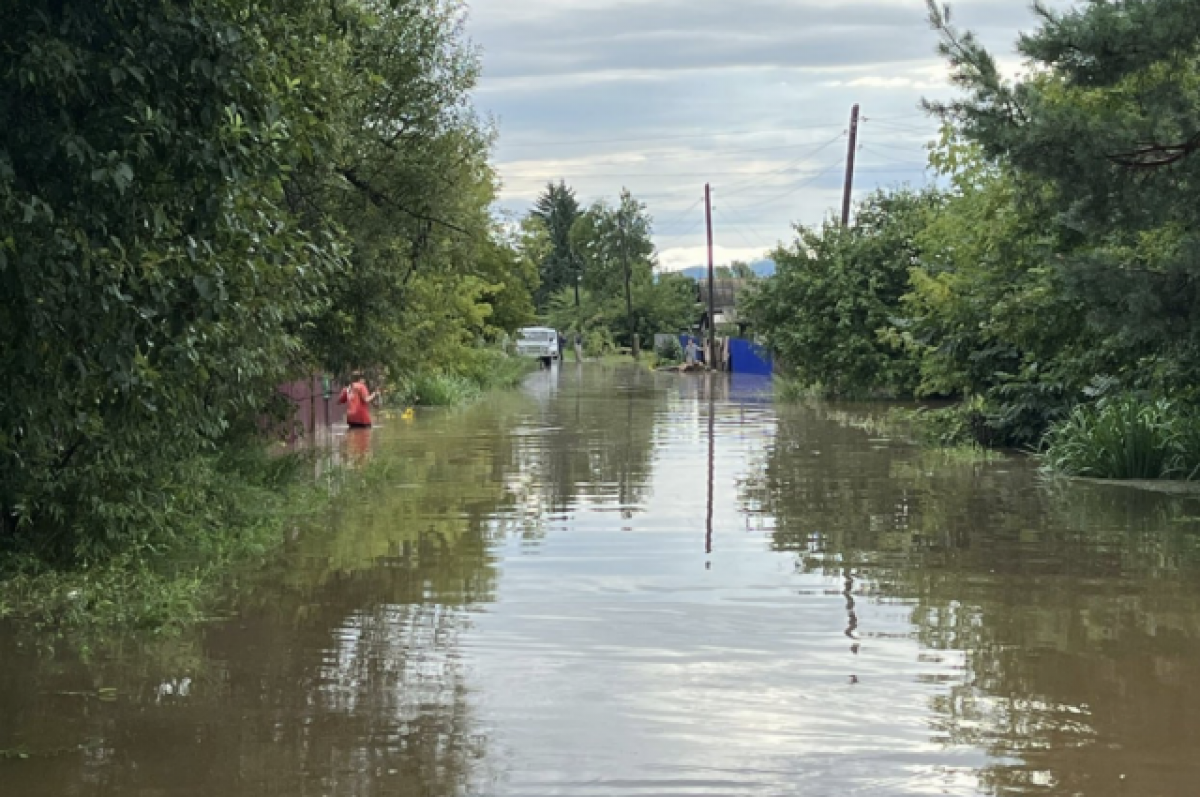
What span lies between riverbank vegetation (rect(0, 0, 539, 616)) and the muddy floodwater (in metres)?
1.24

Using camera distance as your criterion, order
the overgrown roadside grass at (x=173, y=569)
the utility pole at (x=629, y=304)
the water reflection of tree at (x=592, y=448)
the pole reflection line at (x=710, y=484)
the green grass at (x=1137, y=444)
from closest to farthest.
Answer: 1. the overgrown roadside grass at (x=173, y=569)
2. the pole reflection line at (x=710, y=484)
3. the green grass at (x=1137, y=444)
4. the water reflection of tree at (x=592, y=448)
5. the utility pole at (x=629, y=304)

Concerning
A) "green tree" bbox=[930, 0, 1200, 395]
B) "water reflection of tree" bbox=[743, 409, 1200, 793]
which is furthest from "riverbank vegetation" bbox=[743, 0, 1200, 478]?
"water reflection of tree" bbox=[743, 409, 1200, 793]

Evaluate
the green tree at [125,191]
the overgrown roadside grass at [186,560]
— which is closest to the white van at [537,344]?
the overgrown roadside grass at [186,560]

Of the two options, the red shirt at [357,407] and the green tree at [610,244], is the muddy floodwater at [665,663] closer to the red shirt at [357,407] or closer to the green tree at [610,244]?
the red shirt at [357,407]

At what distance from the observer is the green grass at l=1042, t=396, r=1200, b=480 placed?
16.9 m

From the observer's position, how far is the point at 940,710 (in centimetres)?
727

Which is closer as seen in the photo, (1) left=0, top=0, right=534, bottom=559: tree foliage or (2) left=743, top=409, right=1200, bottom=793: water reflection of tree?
(1) left=0, top=0, right=534, bottom=559: tree foliage

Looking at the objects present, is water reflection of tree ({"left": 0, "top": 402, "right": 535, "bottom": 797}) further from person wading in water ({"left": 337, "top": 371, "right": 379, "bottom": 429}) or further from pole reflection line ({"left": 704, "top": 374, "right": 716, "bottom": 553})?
person wading in water ({"left": 337, "top": 371, "right": 379, "bottom": 429})

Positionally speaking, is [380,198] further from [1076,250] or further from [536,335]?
[536,335]

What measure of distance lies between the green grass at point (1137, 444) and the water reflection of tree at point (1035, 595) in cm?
76

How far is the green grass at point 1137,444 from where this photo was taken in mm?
16906

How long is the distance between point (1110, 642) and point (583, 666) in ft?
11.1

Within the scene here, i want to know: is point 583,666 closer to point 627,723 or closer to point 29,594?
point 627,723

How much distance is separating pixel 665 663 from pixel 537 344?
72158 mm
